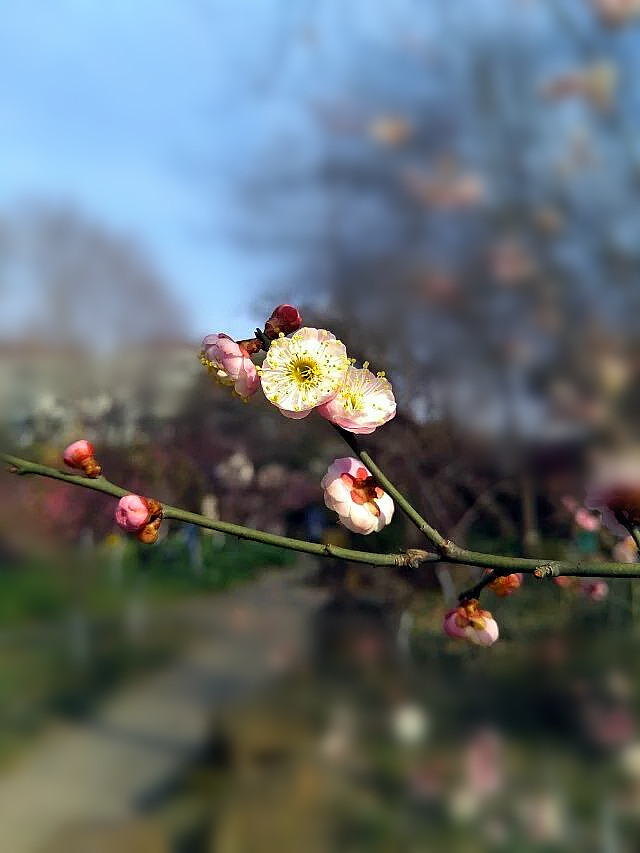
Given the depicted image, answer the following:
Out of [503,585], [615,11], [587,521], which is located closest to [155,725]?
[587,521]

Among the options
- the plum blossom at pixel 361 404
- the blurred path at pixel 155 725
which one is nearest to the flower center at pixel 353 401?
the plum blossom at pixel 361 404

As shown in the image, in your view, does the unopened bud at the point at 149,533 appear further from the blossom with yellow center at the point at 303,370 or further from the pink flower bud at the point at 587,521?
the pink flower bud at the point at 587,521

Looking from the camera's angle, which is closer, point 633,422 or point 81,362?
point 633,422

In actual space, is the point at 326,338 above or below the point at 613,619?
below

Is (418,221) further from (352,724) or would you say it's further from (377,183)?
(352,724)

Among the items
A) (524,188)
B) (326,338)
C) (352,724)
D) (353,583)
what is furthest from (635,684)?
(326,338)

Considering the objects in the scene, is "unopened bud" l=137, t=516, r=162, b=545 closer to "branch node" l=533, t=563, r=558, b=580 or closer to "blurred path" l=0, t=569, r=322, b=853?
"branch node" l=533, t=563, r=558, b=580
